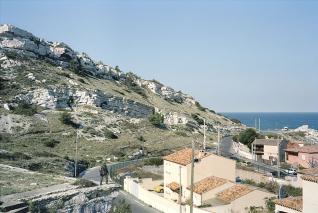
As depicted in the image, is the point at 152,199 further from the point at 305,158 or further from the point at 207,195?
the point at 305,158

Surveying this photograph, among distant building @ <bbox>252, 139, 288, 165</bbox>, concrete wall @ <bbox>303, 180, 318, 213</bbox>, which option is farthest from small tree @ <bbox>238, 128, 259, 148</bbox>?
concrete wall @ <bbox>303, 180, 318, 213</bbox>

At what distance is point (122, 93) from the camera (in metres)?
123

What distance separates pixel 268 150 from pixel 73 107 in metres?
40.8

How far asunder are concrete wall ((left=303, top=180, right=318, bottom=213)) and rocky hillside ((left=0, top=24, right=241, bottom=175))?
3491cm

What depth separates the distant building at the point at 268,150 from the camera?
8726 centimetres

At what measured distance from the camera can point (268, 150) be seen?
90.2 m

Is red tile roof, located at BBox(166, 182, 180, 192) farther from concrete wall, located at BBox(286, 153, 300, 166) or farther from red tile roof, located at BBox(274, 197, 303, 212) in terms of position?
concrete wall, located at BBox(286, 153, 300, 166)

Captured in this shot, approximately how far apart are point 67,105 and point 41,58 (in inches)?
1023

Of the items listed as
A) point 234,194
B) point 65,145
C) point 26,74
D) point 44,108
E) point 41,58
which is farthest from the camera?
point 41,58

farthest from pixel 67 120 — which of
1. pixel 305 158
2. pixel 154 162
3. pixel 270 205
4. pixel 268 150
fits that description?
pixel 270 205

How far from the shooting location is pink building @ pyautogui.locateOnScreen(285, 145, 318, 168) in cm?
7780

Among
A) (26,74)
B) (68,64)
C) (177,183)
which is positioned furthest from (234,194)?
(68,64)

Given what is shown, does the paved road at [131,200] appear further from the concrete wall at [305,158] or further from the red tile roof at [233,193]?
the concrete wall at [305,158]

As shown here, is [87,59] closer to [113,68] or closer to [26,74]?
[113,68]
